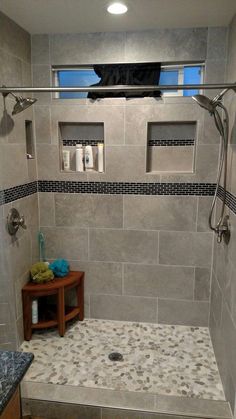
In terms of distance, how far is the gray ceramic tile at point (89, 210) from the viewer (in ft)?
8.81

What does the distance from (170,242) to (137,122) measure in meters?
1.05

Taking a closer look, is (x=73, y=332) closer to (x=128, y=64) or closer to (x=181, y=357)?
(x=181, y=357)

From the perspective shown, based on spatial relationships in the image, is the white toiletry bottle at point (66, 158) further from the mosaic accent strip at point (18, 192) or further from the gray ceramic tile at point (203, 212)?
the gray ceramic tile at point (203, 212)

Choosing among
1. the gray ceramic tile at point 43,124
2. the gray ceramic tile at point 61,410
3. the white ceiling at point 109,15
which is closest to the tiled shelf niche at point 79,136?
the gray ceramic tile at point 43,124

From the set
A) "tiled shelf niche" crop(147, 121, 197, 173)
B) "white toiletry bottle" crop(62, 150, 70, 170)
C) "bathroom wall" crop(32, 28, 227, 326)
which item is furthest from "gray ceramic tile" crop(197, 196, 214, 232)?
"white toiletry bottle" crop(62, 150, 70, 170)

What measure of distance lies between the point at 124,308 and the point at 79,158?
4.69ft

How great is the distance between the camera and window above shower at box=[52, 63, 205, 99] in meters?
2.48

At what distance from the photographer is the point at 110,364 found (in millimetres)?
2287

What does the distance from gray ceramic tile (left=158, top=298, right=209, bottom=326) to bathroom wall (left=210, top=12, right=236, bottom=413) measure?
0.30 metres

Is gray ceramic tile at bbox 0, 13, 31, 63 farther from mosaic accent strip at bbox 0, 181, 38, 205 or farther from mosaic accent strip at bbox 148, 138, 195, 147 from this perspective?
mosaic accent strip at bbox 148, 138, 195, 147

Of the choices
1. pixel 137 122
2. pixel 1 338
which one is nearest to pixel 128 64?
pixel 137 122

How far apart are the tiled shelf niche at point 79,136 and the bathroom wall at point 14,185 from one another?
11.7 inches

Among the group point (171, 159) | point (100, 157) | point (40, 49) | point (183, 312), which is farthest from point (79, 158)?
point (183, 312)

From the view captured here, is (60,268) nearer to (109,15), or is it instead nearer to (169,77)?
(169,77)
